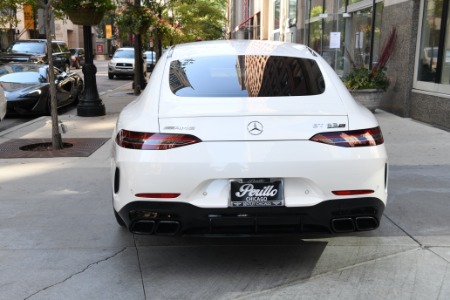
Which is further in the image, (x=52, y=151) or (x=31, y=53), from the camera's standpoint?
(x=31, y=53)

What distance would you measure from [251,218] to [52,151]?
18.0 feet

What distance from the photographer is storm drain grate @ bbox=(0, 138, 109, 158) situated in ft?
24.9

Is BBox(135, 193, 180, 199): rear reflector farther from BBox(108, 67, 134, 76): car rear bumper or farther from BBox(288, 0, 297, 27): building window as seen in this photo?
BBox(108, 67, 134, 76): car rear bumper

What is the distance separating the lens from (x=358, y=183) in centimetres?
333

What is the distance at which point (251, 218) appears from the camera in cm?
327

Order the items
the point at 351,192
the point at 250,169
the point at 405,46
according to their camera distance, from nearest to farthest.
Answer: the point at 250,169
the point at 351,192
the point at 405,46

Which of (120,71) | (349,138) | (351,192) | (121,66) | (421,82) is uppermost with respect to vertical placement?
(349,138)

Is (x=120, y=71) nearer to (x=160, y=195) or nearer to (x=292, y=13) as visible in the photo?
(x=292, y=13)

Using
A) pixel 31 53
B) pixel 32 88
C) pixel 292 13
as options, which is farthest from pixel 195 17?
pixel 32 88

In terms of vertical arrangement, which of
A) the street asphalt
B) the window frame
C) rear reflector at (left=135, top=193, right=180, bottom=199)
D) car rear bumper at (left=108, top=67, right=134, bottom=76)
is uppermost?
the window frame

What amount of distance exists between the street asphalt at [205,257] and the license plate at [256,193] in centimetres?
65

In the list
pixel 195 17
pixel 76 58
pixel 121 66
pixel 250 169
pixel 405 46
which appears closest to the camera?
pixel 250 169

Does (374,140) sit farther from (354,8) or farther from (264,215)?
(354,8)

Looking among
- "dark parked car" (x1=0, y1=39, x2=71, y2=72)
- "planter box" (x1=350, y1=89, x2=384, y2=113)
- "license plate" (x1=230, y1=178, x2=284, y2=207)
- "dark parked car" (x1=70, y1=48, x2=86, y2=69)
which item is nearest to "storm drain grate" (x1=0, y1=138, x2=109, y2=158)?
"license plate" (x1=230, y1=178, x2=284, y2=207)
